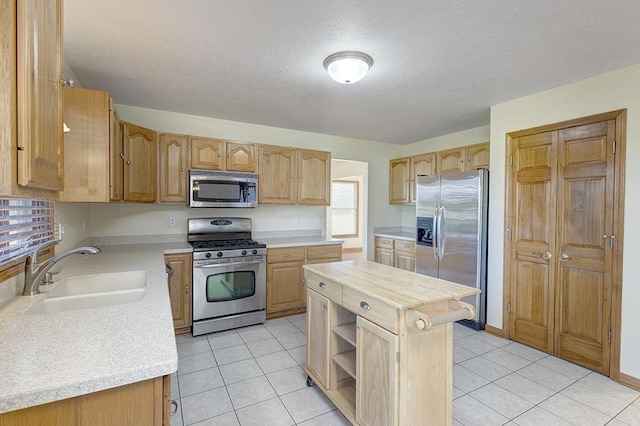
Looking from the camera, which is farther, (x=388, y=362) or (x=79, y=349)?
(x=388, y=362)

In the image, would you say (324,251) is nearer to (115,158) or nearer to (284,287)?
(284,287)

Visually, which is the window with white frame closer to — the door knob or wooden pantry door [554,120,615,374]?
the door knob

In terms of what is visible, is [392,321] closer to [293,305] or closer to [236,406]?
[236,406]

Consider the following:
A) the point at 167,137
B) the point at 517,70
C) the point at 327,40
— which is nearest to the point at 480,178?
the point at 517,70

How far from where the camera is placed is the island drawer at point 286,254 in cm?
351

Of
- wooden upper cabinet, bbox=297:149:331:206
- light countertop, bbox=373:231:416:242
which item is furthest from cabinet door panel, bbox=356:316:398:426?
light countertop, bbox=373:231:416:242

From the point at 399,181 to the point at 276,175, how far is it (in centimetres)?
215

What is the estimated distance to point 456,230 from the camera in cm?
352

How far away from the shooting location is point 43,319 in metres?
1.18

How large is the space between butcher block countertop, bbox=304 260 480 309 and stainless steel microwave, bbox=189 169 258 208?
5.33ft

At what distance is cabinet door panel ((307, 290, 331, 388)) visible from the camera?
2.00m

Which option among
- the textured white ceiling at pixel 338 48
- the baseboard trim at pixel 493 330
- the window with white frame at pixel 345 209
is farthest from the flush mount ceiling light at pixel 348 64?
the window with white frame at pixel 345 209

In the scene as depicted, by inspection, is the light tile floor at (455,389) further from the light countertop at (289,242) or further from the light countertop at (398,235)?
the light countertop at (398,235)

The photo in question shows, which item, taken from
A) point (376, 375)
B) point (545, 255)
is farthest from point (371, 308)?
point (545, 255)
